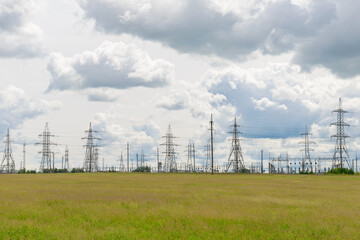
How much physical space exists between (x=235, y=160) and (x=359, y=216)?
8808cm

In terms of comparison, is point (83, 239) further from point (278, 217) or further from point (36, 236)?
point (278, 217)

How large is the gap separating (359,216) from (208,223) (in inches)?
321

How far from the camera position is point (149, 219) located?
19.1 meters

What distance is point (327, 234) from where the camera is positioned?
610 inches

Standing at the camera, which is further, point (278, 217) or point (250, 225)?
point (278, 217)

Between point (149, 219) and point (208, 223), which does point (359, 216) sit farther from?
point (149, 219)

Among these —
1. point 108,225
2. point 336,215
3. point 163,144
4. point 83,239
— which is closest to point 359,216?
point 336,215

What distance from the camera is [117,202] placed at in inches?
1041

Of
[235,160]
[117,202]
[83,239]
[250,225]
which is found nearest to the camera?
[83,239]

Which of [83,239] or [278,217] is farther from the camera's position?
[278,217]

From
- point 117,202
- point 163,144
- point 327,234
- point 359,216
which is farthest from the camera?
point 163,144

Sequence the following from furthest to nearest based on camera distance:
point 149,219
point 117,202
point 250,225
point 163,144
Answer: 1. point 163,144
2. point 117,202
3. point 149,219
4. point 250,225

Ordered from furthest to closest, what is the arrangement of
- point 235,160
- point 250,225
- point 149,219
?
point 235,160
point 149,219
point 250,225

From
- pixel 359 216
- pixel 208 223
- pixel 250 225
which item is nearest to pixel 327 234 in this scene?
pixel 250 225
